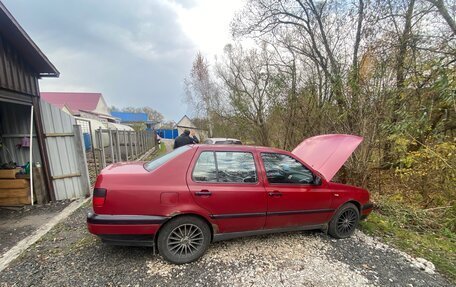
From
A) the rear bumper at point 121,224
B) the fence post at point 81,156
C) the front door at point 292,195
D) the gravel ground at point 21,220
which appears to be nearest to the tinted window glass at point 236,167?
the front door at point 292,195

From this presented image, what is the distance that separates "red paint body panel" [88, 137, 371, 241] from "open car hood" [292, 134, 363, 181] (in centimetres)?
31

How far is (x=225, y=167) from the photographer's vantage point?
335 centimetres

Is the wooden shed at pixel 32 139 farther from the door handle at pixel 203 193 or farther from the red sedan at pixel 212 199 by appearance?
the door handle at pixel 203 193

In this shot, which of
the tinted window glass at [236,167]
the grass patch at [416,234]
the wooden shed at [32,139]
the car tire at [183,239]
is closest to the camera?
the car tire at [183,239]

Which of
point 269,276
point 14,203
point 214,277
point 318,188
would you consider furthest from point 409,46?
point 14,203

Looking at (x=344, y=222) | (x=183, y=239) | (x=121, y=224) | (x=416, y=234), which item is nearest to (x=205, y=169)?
(x=183, y=239)

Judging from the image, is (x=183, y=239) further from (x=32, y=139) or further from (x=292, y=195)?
(x=32, y=139)

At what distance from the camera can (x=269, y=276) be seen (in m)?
2.98

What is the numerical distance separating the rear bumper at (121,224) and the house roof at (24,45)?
413 cm

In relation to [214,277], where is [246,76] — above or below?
above

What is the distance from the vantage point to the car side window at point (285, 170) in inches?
140

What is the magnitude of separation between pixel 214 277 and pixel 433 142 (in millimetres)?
6579

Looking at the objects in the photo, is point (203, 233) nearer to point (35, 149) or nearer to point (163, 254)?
point (163, 254)

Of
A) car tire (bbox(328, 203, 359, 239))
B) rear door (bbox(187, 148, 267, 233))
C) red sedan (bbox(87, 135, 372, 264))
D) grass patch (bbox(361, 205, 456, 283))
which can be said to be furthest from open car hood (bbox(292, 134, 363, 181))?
grass patch (bbox(361, 205, 456, 283))
